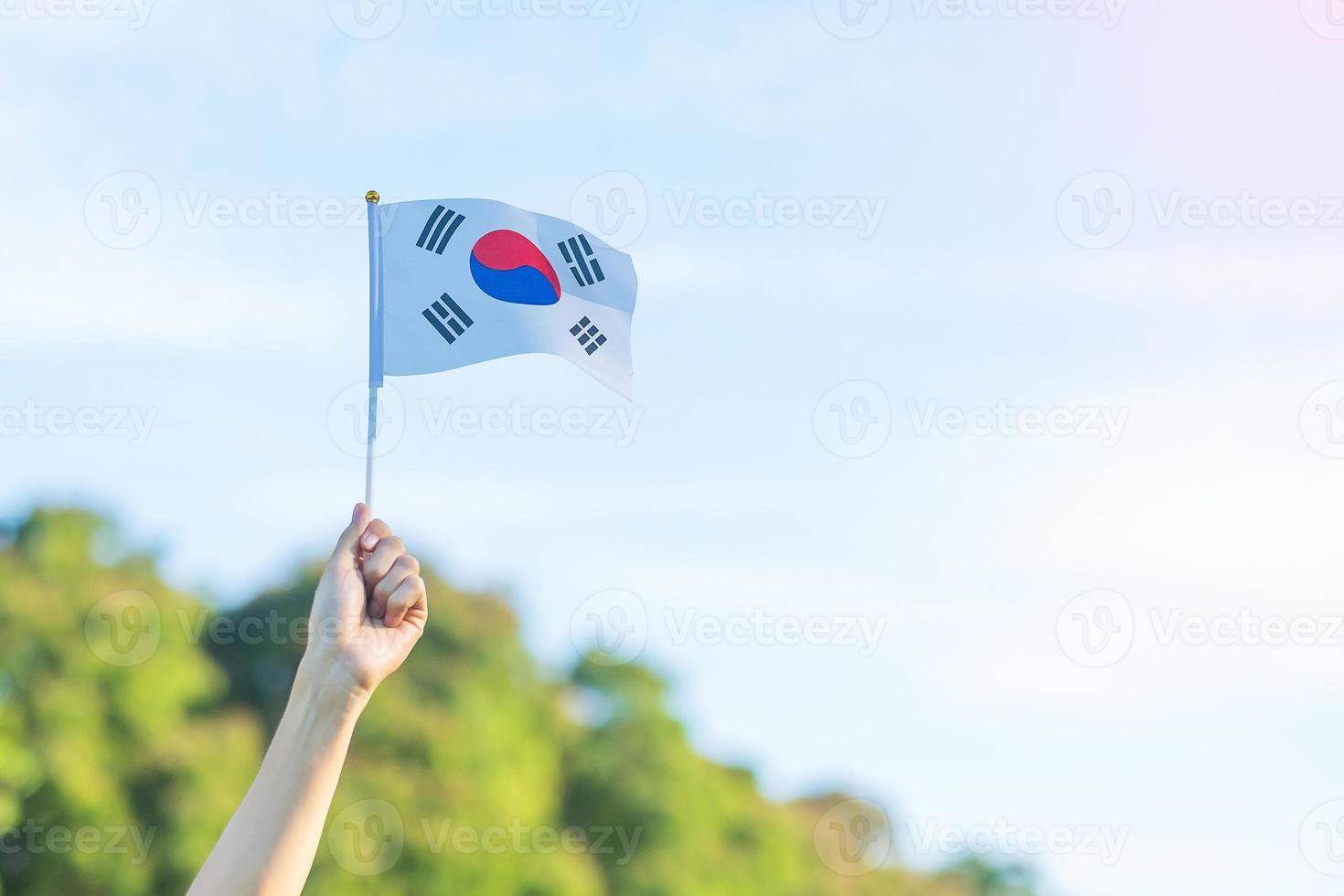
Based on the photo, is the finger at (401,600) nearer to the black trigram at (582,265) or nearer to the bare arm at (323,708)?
the bare arm at (323,708)

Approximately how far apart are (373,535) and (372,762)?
2051cm

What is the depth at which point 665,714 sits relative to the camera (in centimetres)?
2727

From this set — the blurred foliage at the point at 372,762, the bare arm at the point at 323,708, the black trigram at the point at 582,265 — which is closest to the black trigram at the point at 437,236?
the black trigram at the point at 582,265

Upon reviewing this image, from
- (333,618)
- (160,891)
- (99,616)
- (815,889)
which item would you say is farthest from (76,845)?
(333,618)

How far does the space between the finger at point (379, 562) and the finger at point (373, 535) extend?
0.03 metres

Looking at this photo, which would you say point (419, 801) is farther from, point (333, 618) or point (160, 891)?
point (333, 618)

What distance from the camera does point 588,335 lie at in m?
6.66

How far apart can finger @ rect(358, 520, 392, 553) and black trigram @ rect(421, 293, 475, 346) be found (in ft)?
7.23

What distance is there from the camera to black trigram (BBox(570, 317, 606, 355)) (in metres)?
6.66

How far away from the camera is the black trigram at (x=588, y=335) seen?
21.8ft

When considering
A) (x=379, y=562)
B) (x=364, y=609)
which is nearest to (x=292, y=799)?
(x=364, y=609)

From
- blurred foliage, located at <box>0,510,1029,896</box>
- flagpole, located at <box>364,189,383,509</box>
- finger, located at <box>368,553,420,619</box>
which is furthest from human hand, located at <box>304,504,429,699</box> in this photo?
blurred foliage, located at <box>0,510,1029,896</box>

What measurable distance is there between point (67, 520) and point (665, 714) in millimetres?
10196

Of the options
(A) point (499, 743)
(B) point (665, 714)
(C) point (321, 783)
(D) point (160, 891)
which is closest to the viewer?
(C) point (321, 783)
